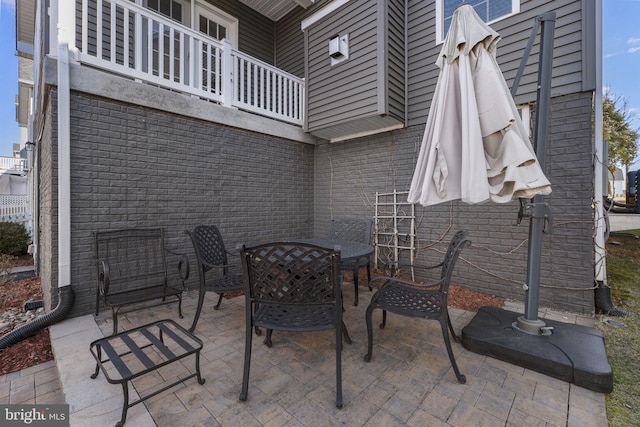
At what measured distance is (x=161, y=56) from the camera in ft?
12.0

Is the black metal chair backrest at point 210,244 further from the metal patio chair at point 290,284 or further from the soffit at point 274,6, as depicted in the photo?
the soffit at point 274,6

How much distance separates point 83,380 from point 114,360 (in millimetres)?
646

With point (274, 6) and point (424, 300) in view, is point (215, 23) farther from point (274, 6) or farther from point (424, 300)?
point (424, 300)

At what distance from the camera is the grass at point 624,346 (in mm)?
1675

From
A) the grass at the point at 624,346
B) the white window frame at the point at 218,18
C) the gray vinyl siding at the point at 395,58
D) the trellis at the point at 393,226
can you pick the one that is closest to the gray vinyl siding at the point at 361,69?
the gray vinyl siding at the point at 395,58

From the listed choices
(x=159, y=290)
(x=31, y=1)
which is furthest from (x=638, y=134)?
(x=31, y=1)

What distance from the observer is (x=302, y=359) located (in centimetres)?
221

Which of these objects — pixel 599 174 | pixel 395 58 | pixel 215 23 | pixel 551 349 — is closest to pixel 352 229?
pixel 551 349

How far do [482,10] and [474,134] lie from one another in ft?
10.7

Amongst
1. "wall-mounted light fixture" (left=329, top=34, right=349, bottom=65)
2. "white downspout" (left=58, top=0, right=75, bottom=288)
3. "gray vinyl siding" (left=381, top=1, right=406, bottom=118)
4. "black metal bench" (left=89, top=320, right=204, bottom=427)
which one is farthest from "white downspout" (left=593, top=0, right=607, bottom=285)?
"white downspout" (left=58, top=0, right=75, bottom=288)

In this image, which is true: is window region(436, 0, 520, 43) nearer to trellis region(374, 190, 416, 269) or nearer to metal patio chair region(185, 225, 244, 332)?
trellis region(374, 190, 416, 269)

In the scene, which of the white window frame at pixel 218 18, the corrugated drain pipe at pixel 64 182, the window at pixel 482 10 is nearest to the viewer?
the corrugated drain pipe at pixel 64 182

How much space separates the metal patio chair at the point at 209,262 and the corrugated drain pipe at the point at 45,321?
136 cm

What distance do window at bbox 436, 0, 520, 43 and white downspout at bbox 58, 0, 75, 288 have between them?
4790 millimetres
